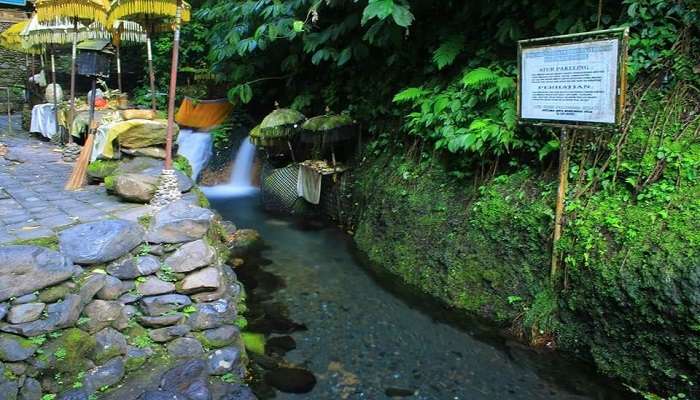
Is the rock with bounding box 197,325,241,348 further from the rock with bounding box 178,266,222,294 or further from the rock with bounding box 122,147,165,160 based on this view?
the rock with bounding box 122,147,165,160

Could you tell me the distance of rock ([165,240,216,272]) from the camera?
4.54 m

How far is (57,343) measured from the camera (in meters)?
3.61

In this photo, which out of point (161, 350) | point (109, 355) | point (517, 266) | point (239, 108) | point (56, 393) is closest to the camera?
point (56, 393)

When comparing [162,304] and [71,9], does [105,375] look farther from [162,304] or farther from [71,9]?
[71,9]

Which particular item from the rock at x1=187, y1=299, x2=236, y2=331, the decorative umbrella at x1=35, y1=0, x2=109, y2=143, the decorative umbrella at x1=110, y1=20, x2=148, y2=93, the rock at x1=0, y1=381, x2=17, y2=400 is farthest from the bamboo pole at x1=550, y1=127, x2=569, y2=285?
the decorative umbrella at x1=110, y1=20, x2=148, y2=93

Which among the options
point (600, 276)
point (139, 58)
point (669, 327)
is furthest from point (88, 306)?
point (139, 58)

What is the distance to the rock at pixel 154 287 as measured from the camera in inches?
168

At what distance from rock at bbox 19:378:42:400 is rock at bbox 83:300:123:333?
19.7 inches

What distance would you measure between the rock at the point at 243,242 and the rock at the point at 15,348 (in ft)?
13.1

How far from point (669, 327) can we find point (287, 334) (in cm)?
343

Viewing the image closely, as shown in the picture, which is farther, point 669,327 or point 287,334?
point 287,334

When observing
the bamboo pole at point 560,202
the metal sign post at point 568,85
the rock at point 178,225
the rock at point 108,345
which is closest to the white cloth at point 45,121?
the rock at point 178,225

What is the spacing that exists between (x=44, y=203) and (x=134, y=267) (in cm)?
187

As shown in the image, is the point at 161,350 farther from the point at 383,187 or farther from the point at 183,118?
the point at 183,118
